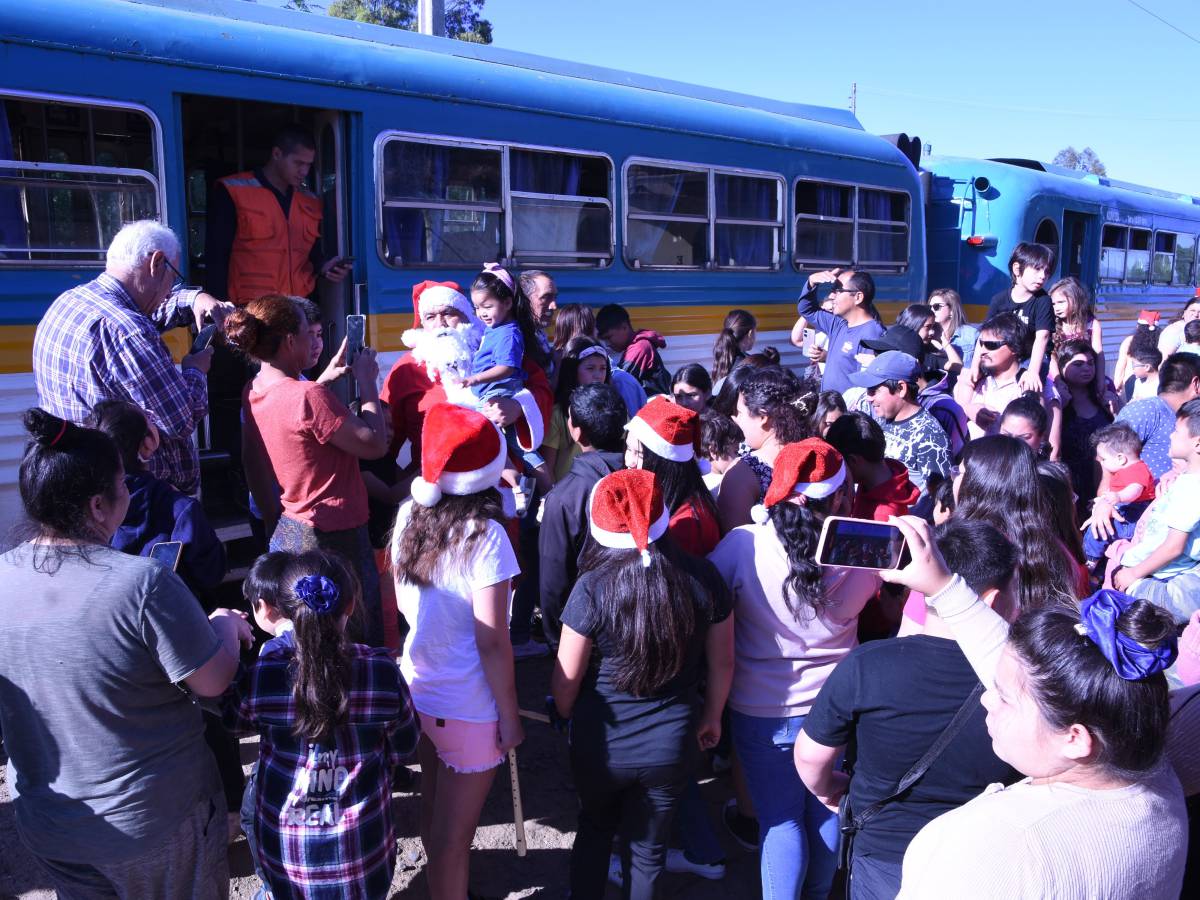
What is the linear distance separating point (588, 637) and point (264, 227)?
3530 millimetres

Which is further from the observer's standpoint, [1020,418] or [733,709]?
[1020,418]

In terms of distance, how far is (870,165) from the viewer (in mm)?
8961

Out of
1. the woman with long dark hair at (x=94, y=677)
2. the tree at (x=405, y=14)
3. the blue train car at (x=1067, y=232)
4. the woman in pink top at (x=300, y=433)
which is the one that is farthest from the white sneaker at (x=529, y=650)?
the tree at (x=405, y=14)

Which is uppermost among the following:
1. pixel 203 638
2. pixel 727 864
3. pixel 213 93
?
pixel 213 93

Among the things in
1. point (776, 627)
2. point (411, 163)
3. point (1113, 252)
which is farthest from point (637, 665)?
point (1113, 252)

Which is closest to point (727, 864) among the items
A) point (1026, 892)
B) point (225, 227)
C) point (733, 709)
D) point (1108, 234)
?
point (733, 709)

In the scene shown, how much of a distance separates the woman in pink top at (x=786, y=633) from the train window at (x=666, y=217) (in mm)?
4252

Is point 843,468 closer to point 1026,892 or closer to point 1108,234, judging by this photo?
point 1026,892

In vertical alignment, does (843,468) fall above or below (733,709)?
above

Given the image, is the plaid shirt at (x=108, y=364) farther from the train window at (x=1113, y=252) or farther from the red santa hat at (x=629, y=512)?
the train window at (x=1113, y=252)

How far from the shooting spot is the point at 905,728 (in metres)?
2.08

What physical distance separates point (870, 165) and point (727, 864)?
723 centimetres

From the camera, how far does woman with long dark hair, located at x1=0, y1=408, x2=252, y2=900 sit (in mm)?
2064

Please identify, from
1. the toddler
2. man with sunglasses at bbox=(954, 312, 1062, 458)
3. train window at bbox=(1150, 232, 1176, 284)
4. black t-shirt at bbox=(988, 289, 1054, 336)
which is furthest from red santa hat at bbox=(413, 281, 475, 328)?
train window at bbox=(1150, 232, 1176, 284)
